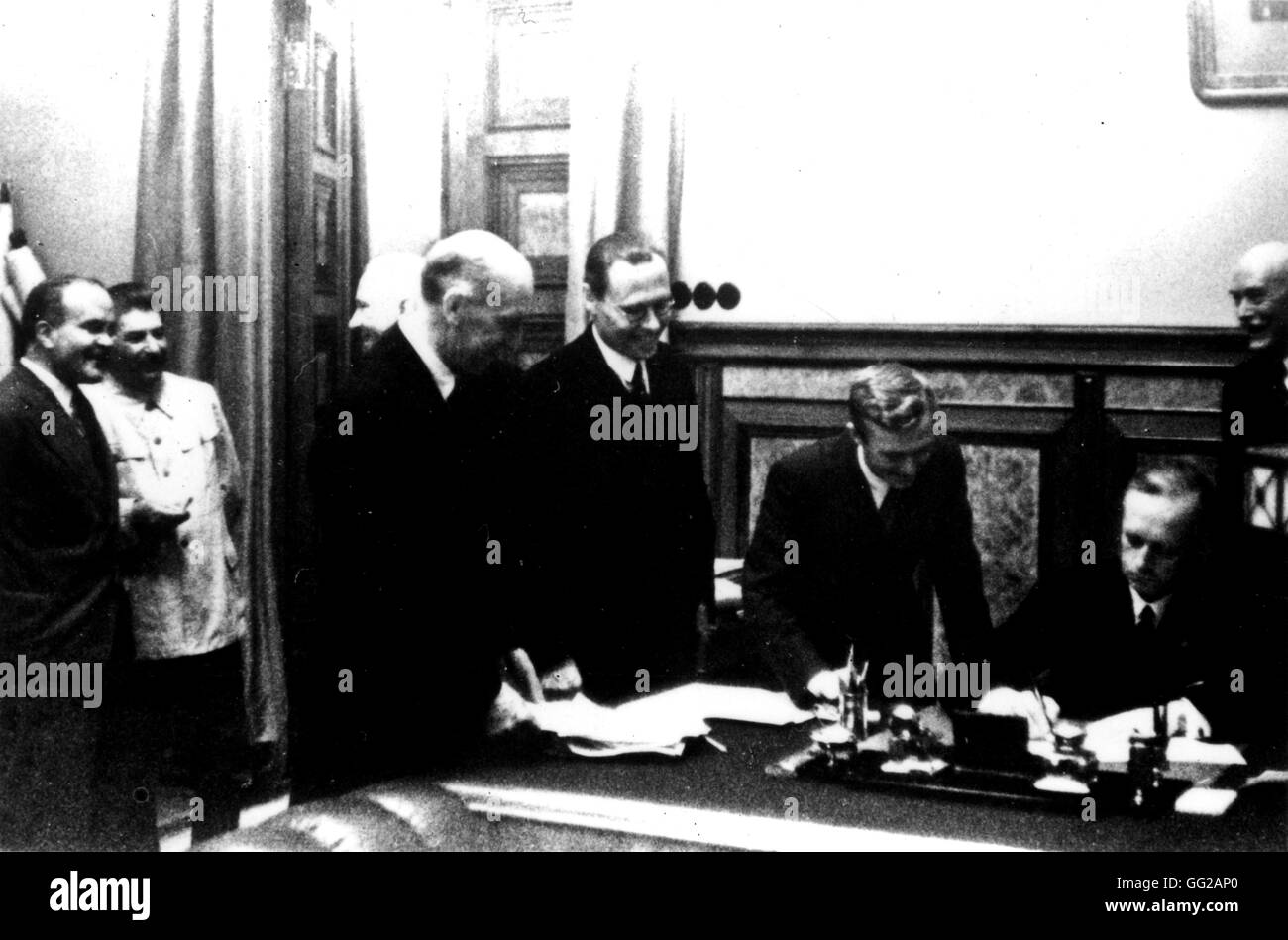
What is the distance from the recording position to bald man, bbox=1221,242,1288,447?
6.64 feet

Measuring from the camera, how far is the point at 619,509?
7.28ft

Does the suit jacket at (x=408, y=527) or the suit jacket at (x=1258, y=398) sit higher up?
the suit jacket at (x=1258, y=398)

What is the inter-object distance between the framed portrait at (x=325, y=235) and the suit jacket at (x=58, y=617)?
0.51m

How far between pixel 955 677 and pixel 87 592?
5.27 feet

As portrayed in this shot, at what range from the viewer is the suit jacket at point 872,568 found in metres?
2.07

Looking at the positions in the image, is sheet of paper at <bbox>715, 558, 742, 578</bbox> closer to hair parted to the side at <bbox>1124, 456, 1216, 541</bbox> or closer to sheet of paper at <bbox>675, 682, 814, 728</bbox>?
sheet of paper at <bbox>675, 682, 814, 728</bbox>

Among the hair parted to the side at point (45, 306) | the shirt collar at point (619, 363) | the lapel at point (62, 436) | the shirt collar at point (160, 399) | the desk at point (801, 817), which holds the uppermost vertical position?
the hair parted to the side at point (45, 306)

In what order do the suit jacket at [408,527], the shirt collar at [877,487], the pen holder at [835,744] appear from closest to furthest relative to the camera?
the pen holder at [835,744]
the shirt collar at [877,487]
the suit jacket at [408,527]

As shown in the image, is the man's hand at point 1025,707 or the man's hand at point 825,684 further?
the man's hand at point 825,684

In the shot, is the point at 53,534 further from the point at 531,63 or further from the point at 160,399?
the point at 531,63

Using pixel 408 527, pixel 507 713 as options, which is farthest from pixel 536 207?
pixel 507 713

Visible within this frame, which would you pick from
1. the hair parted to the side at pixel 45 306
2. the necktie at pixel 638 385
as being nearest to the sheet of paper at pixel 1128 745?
the necktie at pixel 638 385

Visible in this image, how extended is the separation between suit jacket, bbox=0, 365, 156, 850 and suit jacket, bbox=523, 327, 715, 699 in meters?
0.80

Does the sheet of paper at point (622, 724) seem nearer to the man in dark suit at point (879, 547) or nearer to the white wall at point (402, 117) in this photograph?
the man in dark suit at point (879, 547)
